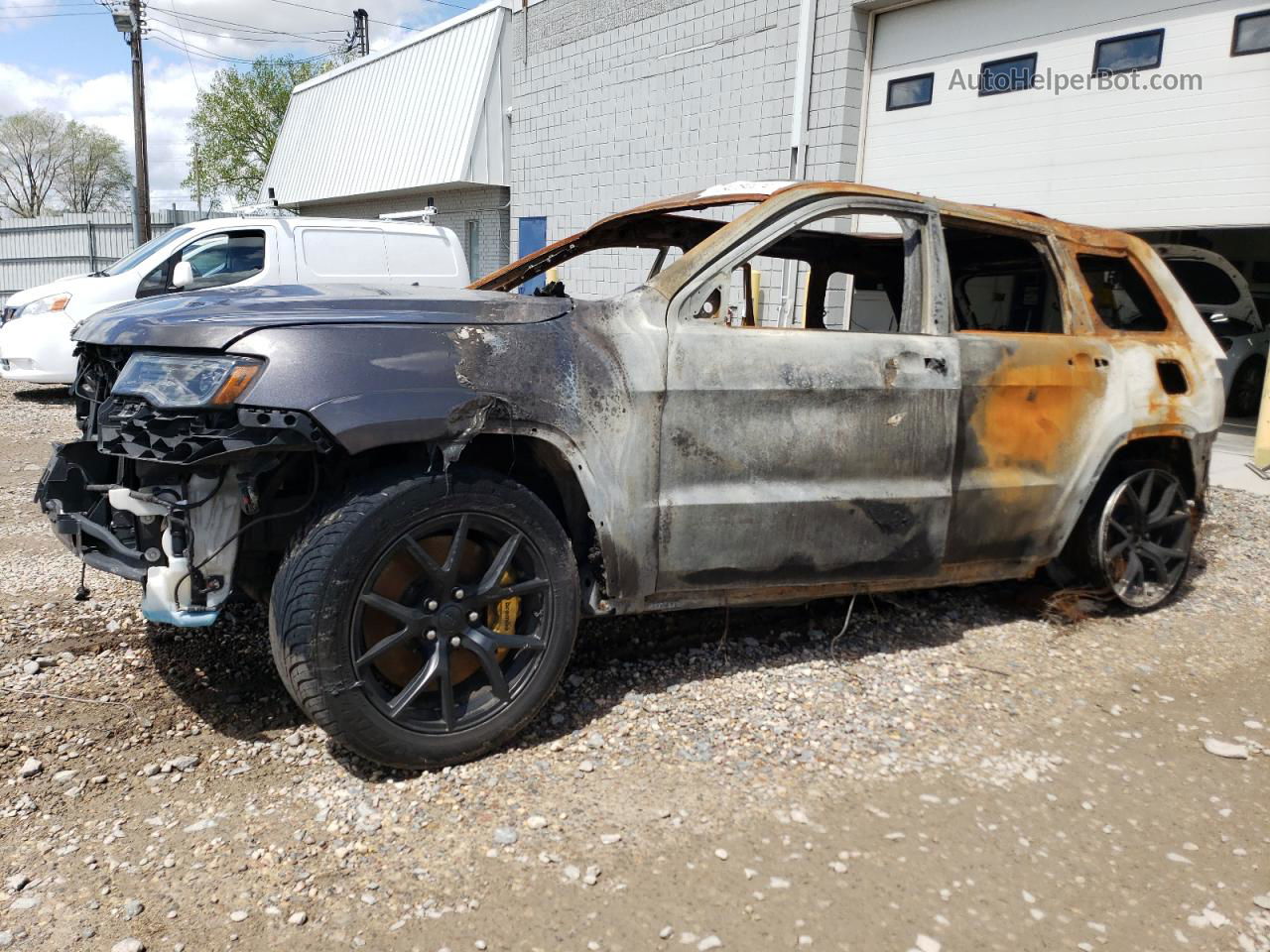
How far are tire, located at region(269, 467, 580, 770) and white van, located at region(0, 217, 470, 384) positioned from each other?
6.87 metres

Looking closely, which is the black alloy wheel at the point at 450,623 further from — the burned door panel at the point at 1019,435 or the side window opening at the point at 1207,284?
the side window opening at the point at 1207,284

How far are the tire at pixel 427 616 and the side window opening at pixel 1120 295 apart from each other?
291cm

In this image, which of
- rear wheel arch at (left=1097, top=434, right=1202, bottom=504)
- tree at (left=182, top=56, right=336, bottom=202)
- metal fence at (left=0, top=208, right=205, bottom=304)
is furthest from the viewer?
tree at (left=182, top=56, right=336, bottom=202)

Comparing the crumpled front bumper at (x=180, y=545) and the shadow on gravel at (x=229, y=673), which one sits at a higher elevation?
the crumpled front bumper at (x=180, y=545)

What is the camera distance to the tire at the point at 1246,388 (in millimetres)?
10719

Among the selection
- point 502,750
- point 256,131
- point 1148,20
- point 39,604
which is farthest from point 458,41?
point 256,131

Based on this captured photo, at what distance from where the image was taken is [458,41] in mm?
18625

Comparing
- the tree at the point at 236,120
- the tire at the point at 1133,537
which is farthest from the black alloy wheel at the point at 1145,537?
the tree at the point at 236,120

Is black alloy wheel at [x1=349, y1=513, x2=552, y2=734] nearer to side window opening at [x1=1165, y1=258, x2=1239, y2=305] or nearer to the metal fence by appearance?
side window opening at [x1=1165, y1=258, x2=1239, y2=305]

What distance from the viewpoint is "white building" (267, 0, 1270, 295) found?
25.5 feet

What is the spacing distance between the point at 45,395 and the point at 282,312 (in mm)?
10472

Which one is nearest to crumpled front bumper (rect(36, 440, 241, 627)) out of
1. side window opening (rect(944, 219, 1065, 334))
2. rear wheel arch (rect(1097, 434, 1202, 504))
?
side window opening (rect(944, 219, 1065, 334))

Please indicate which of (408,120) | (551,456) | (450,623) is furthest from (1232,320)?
(408,120)

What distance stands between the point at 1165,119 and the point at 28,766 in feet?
28.8
